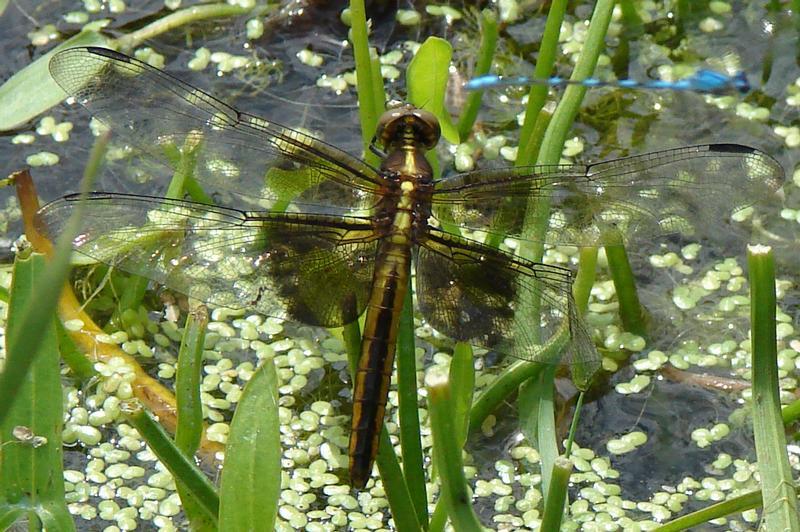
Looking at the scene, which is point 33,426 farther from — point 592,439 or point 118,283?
point 592,439

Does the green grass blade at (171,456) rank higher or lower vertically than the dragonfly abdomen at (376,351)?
lower

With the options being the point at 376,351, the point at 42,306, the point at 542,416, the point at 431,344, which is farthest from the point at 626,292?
the point at 42,306

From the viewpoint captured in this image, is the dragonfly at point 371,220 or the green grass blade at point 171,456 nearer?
the green grass blade at point 171,456

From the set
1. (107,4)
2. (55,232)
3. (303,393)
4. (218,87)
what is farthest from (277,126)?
(107,4)

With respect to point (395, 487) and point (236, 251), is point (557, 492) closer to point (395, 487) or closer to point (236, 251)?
point (395, 487)

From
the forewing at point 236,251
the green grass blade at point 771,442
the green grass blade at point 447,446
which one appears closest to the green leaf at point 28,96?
the forewing at point 236,251

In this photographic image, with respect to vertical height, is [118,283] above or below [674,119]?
below

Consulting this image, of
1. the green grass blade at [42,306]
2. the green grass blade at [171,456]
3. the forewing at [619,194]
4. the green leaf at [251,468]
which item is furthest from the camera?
the forewing at [619,194]

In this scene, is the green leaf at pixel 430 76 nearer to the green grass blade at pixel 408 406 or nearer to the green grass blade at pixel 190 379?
the green grass blade at pixel 408 406
